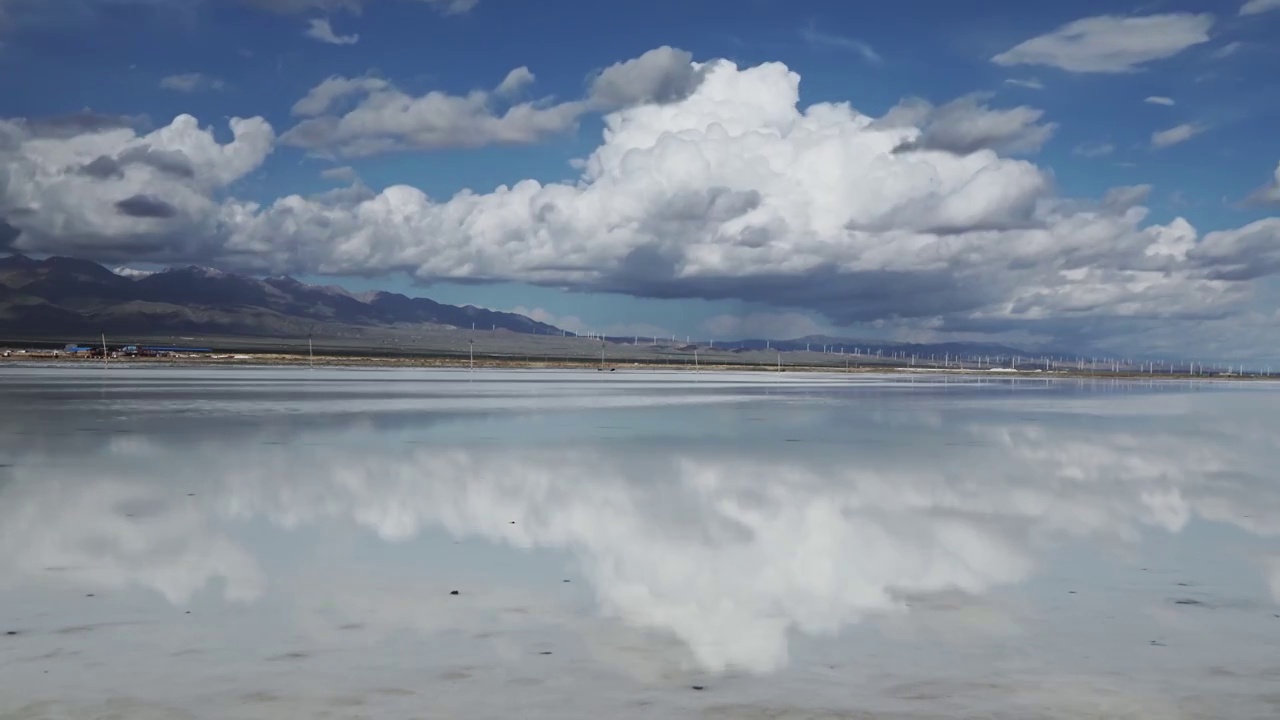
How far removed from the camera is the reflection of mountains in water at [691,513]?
1180 centimetres

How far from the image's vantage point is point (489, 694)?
7.97 meters

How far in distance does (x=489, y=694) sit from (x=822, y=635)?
3405mm

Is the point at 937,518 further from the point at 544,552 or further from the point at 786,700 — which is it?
the point at 786,700

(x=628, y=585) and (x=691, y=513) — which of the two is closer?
(x=628, y=585)

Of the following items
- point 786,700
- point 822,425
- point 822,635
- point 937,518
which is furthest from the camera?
point 822,425

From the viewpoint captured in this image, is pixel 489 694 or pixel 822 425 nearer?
pixel 489 694

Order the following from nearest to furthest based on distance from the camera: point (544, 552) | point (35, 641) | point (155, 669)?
point (155, 669) → point (35, 641) → point (544, 552)

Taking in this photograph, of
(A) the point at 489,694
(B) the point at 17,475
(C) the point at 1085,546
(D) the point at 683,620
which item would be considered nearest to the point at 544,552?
(D) the point at 683,620

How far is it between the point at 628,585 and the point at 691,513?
535 cm

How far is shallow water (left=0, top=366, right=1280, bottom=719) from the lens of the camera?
811 cm

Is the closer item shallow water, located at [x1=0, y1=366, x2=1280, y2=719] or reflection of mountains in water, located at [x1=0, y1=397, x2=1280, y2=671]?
shallow water, located at [x1=0, y1=366, x2=1280, y2=719]

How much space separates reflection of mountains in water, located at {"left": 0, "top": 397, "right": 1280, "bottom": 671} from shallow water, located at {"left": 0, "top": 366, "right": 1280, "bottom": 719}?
0.08m

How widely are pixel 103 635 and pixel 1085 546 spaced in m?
12.1

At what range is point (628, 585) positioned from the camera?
1200 centimetres
